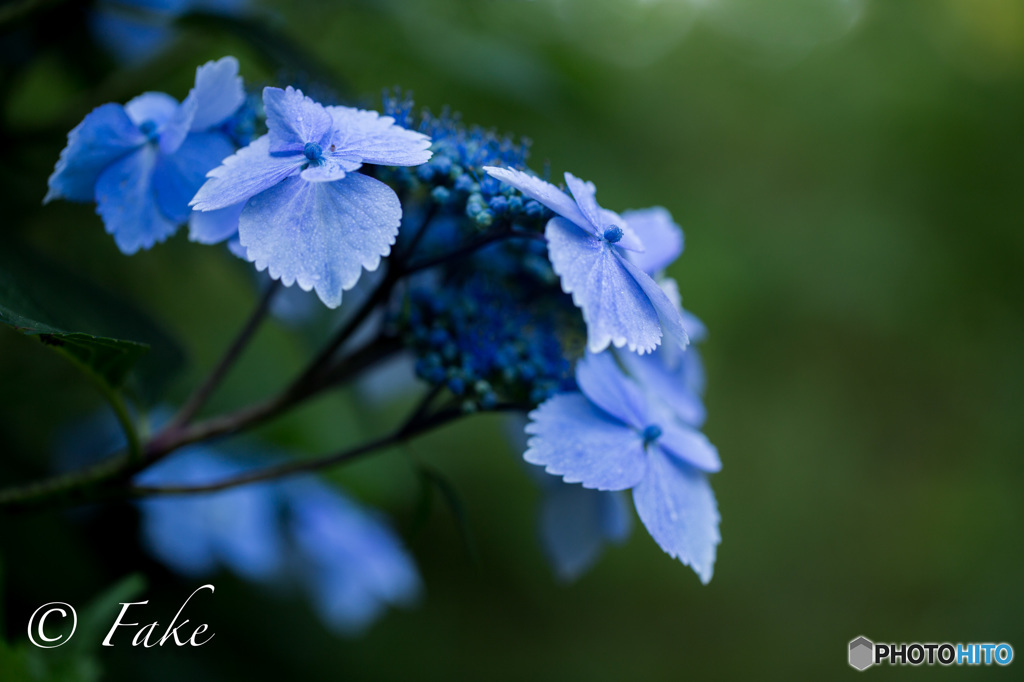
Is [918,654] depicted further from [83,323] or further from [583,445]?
[83,323]

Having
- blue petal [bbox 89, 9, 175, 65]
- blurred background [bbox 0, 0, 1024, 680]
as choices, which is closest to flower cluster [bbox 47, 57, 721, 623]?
blue petal [bbox 89, 9, 175, 65]

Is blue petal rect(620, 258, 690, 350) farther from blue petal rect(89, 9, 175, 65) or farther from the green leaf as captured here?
blue petal rect(89, 9, 175, 65)

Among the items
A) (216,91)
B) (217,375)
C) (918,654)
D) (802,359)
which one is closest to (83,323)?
(217,375)

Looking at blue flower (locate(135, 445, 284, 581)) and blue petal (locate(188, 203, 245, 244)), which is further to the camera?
blue flower (locate(135, 445, 284, 581))

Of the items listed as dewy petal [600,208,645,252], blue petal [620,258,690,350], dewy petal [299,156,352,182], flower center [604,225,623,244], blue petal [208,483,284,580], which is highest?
dewy petal [600,208,645,252]

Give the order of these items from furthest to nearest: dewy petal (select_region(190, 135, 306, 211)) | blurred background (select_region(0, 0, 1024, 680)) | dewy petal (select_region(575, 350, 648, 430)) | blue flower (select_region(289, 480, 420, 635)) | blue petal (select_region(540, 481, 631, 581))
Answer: blurred background (select_region(0, 0, 1024, 680))
blue flower (select_region(289, 480, 420, 635))
blue petal (select_region(540, 481, 631, 581))
dewy petal (select_region(575, 350, 648, 430))
dewy petal (select_region(190, 135, 306, 211))

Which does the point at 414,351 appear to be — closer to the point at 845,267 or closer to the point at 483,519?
the point at 483,519

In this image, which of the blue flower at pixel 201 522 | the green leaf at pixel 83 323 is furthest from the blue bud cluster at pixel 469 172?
the blue flower at pixel 201 522

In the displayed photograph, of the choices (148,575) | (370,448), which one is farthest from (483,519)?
(370,448)
